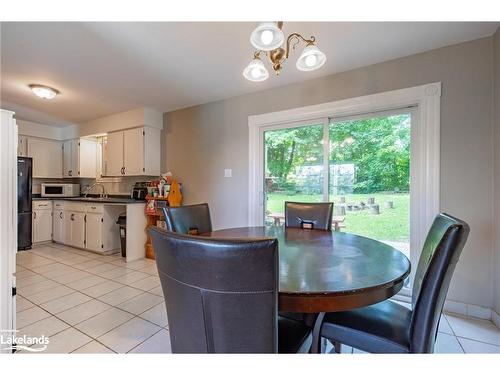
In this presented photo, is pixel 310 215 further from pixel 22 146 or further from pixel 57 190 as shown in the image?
pixel 22 146

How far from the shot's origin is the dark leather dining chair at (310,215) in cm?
208

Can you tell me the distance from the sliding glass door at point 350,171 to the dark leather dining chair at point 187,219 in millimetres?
1265

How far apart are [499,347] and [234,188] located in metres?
2.77

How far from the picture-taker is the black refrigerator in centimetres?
382

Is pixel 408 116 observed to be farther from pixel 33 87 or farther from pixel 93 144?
pixel 93 144

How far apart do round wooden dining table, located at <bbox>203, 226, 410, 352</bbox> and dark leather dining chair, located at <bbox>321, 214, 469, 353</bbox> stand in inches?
3.6

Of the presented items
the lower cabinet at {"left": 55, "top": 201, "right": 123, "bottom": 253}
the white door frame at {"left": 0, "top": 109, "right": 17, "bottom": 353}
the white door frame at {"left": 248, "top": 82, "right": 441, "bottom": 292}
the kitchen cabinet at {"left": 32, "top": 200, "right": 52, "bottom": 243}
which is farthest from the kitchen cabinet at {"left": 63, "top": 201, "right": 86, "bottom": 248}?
the white door frame at {"left": 248, "top": 82, "right": 441, "bottom": 292}

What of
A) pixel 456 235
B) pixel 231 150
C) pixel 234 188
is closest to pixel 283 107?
pixel 231 150

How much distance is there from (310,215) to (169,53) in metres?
2.01

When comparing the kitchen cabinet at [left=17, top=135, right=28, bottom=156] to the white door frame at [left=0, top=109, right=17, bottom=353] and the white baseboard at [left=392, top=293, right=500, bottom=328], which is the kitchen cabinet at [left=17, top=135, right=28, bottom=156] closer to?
the white door frame at [left=0, top=109, right=17, bottom=353]

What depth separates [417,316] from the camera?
944 millimetres

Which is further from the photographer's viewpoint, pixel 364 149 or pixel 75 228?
pixel 75 228

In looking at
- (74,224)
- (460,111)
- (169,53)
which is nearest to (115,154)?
(74,224)
